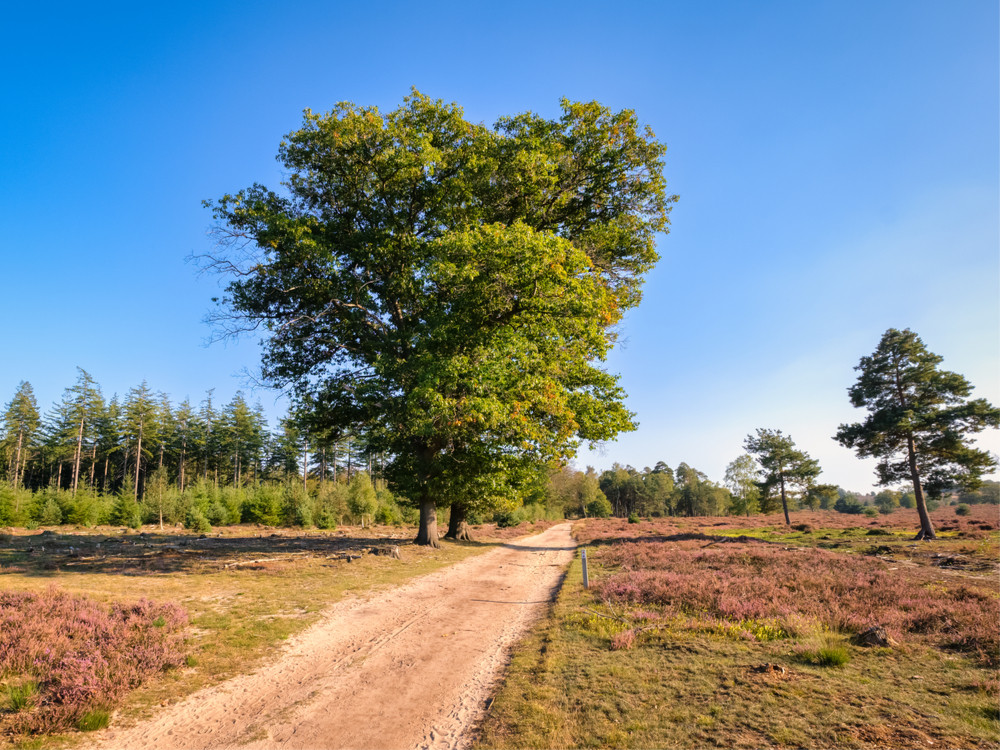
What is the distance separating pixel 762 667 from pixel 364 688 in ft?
19.2

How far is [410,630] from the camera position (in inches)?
372

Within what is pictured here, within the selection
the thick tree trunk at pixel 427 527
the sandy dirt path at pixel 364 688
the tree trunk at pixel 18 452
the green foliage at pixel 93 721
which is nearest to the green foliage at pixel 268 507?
the thick tree trunk at pixel 427 527

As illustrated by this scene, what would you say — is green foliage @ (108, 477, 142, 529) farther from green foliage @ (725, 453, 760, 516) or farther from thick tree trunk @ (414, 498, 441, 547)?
green foliage @ (725, 453, 760, 516)

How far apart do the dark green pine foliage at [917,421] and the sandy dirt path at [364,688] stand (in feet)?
121

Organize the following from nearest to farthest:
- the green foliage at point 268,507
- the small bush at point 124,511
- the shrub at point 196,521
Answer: the shrub at point 196,521 → the small bush at point 124,511 → the green foliage at point 268,507

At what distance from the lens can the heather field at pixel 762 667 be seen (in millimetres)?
4941

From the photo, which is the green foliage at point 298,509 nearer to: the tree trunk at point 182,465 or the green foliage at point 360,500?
the green foliage at point 360,500

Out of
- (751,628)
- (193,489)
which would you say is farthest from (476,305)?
(193,489)

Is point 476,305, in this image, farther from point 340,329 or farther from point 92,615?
point 92,615

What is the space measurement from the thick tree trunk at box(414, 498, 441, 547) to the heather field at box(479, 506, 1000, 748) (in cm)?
1174

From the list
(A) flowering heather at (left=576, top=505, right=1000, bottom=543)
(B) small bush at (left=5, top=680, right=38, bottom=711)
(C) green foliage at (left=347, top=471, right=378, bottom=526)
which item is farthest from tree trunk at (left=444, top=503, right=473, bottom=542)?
(B) small bush at (left=5, top=680, right=38, bottom=711)

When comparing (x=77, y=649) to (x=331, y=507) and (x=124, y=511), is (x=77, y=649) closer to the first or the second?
(x=331, y=507)

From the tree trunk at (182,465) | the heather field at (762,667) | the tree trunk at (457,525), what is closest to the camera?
the heather field at (762,667)

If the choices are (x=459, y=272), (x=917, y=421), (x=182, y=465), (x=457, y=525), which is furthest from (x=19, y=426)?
(x=917, y=421)
